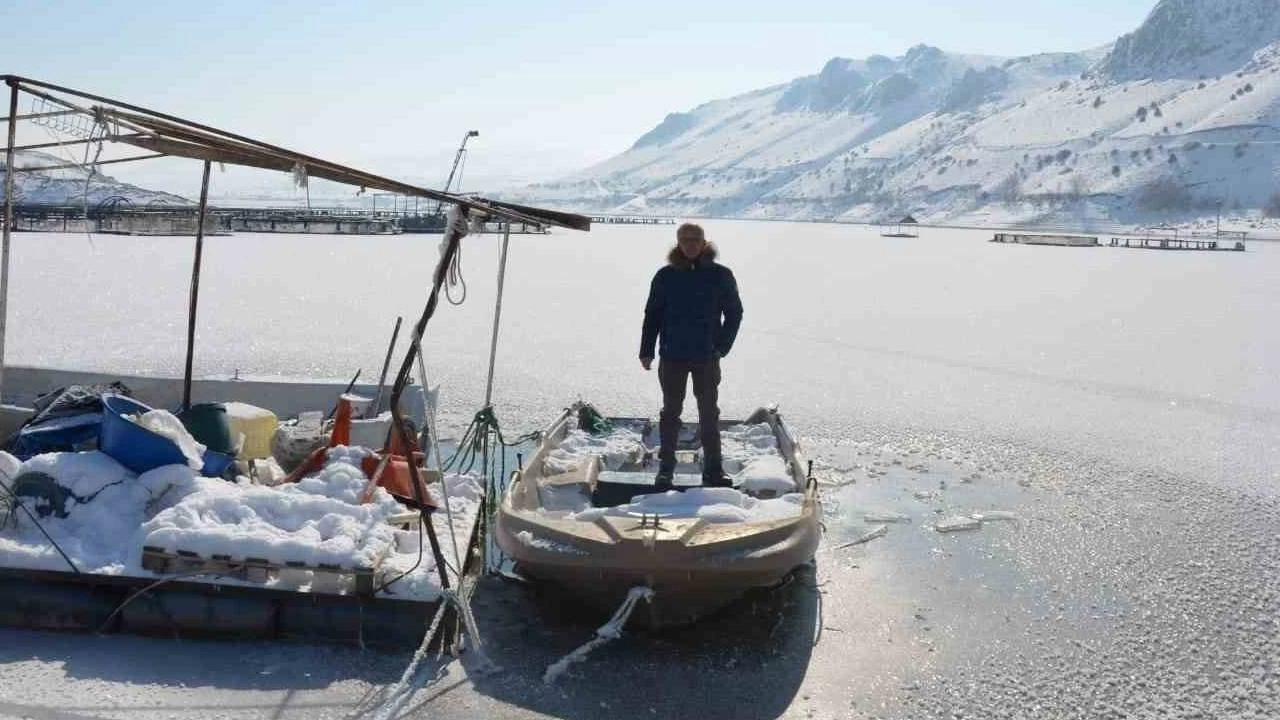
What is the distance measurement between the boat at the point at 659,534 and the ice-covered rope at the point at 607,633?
1.6 inches

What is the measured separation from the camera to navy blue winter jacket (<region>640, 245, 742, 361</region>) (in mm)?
→ 6672

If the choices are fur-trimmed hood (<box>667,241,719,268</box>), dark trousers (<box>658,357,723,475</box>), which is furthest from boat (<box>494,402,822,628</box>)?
fur-trimmed hood (<box>667,241,719,268</box>)

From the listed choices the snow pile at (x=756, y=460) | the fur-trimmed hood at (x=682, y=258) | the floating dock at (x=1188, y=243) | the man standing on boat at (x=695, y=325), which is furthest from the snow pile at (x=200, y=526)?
the floating dock at (x=1188, y=243)

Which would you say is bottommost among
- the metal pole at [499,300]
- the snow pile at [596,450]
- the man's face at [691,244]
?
the snow pile at [596,450]

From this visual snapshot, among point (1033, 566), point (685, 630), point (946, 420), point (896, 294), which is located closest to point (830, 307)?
point (896, 294)

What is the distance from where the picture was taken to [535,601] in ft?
19.5

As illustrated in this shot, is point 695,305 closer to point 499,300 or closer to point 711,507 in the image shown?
point 711,507

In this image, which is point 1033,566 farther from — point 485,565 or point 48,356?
point 48,356

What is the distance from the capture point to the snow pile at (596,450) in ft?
24.2

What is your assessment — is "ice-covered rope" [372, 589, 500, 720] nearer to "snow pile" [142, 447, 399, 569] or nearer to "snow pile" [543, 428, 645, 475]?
"snow pile" [142, 447, 399, 569]

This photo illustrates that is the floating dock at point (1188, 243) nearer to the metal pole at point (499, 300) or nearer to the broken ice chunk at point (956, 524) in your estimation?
the broken ice chunk at point (956, 524)

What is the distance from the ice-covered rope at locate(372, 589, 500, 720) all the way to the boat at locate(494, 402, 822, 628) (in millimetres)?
385

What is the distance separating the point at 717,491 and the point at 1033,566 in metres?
2.02

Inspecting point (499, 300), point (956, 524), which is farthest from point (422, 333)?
point (956, 524)
